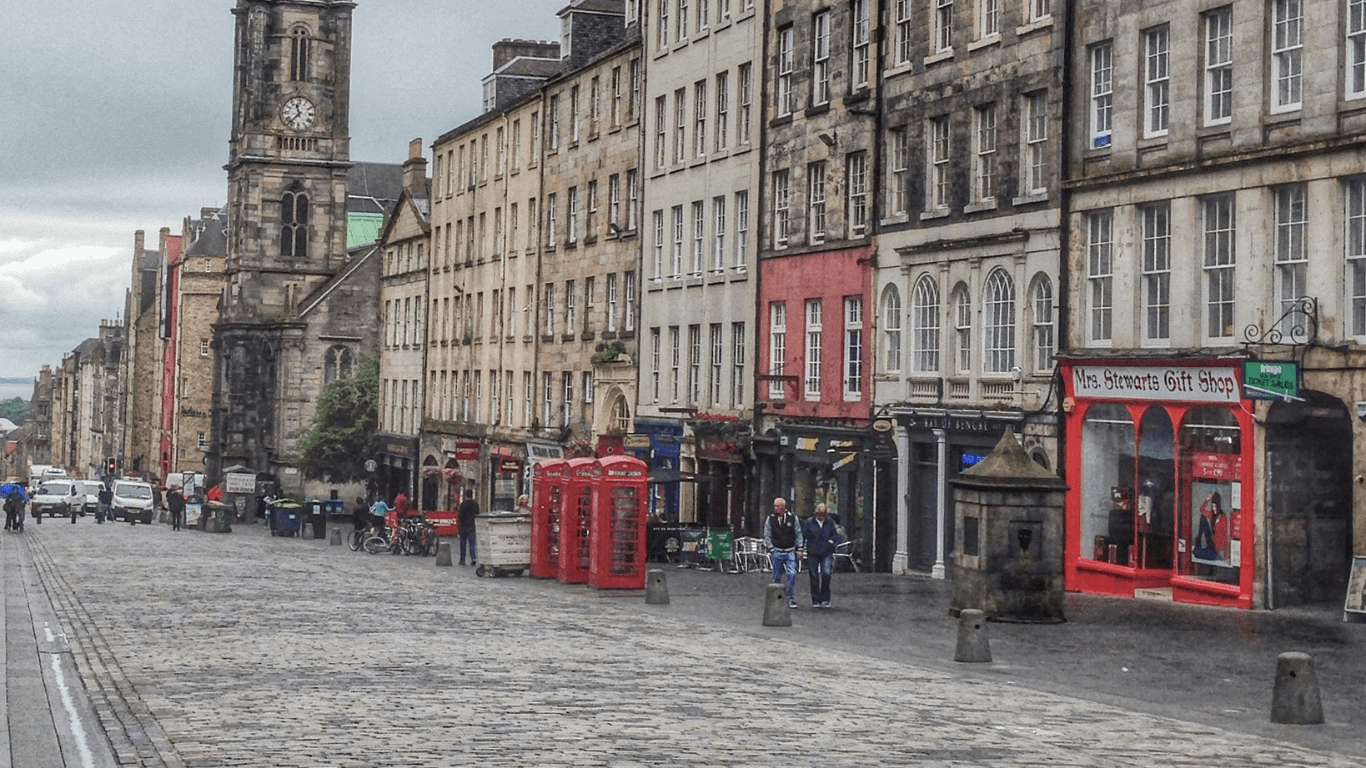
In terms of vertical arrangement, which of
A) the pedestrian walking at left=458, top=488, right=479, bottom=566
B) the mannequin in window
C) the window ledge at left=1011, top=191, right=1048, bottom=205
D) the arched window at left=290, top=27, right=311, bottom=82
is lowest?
the pedestrian walking at left=458, top=488, right=479, bottom=566

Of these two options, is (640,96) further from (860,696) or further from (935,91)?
(860,696)

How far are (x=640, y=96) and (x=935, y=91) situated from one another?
17898mm

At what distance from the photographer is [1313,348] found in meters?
27.1

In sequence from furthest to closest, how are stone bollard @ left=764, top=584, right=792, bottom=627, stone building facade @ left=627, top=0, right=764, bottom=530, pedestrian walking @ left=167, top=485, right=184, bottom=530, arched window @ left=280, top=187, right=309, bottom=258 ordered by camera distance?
arched window @ left=280, top=187, right=309, bottom=258 < pedestrian walking @ left=167, top=485, right=184, bottom=530 < stone building facade @ left=627, top=0, right=764, bottom=530 < stone bollard @ left=764, top=584, right=792, bottom=627

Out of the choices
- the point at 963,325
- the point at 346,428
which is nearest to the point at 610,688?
the point at 963,325

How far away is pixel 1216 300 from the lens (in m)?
29.4

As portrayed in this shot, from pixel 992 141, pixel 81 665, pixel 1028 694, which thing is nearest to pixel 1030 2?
pixel 992 141

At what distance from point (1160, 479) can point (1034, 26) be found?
8.51 m

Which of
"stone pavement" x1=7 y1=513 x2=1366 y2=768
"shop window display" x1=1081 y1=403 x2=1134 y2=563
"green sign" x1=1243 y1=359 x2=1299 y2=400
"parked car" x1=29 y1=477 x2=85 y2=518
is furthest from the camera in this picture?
"parked car" x1=29 y1=477 x2=85 y2=518

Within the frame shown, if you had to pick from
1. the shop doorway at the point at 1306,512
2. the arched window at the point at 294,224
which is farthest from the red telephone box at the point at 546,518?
the arched window at the point at 294,224

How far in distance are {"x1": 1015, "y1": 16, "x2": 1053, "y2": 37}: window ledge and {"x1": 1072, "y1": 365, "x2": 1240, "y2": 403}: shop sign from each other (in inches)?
238

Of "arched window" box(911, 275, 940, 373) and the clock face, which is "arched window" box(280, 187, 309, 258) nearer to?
the clock face

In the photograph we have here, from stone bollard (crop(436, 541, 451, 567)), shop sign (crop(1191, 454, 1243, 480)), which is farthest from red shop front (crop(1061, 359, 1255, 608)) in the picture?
stone bollard (crop(436, 541, 451, 567))

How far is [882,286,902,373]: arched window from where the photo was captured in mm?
39219
